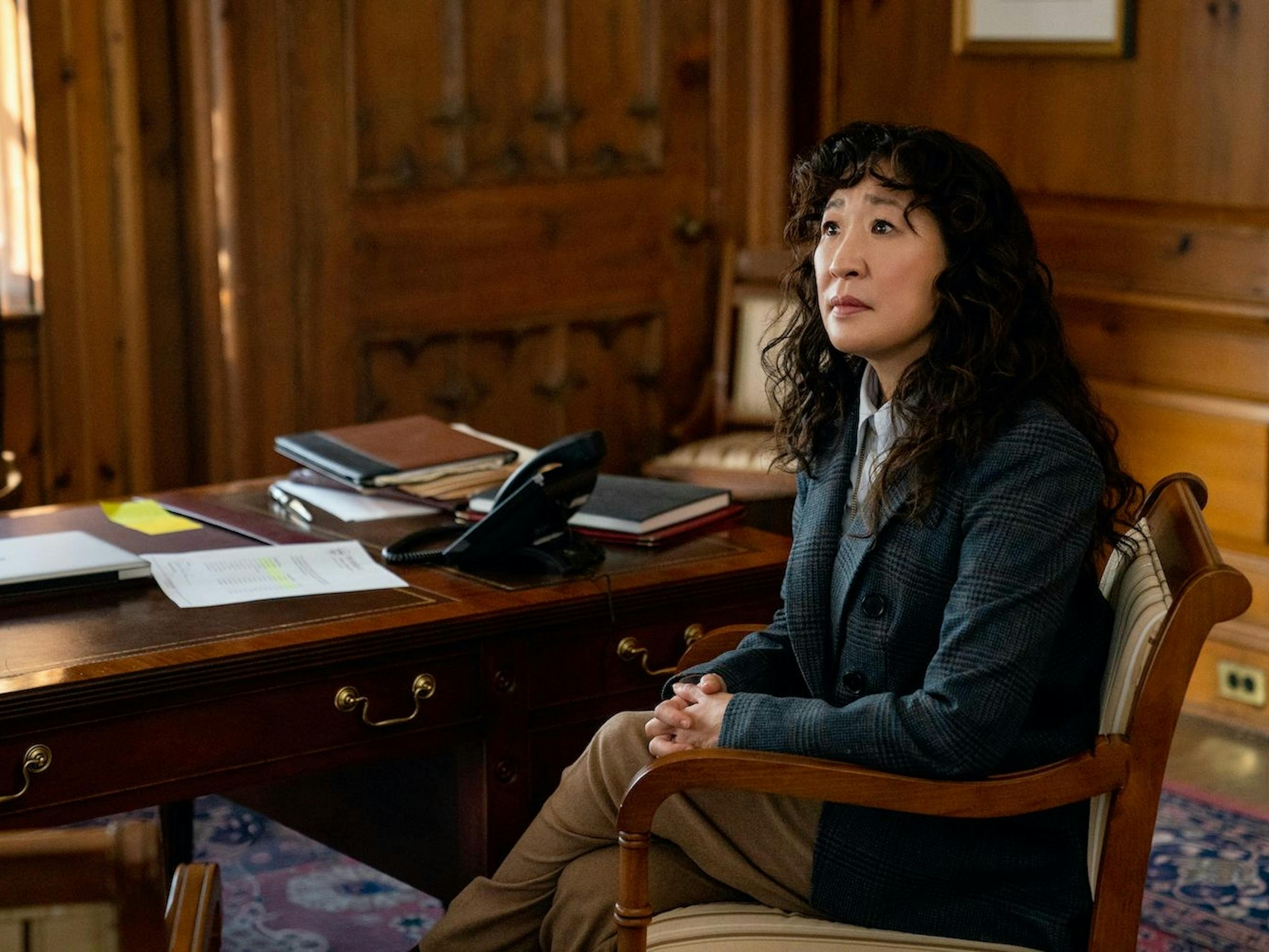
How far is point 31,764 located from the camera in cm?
204

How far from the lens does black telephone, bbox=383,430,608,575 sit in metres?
2.53

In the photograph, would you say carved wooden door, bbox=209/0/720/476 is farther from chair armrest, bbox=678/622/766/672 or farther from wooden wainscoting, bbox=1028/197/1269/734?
chair armrest, bbox=678/622/766/672

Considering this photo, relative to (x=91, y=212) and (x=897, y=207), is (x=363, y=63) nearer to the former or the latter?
(x=91, y=212)

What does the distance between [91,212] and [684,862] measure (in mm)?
2767

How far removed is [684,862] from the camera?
6.75 feet

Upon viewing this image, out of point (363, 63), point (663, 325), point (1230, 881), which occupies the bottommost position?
point (1230, 881)

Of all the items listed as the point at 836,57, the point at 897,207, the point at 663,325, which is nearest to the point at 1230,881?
the point at 897,207

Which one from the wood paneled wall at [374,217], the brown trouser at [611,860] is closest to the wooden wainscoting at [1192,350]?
the wood paneled wall at [374,217]

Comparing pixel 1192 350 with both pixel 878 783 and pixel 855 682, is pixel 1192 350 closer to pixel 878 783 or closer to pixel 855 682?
pixel 855 682

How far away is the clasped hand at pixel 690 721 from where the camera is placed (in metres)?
2.00

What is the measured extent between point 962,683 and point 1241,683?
2614 mm

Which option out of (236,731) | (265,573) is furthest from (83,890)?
(265,573)

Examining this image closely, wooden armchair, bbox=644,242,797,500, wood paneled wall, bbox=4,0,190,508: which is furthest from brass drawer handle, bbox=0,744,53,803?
wooden armchair, bbox=644,242,797,500

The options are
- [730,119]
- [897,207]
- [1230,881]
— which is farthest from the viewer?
[730,119]
